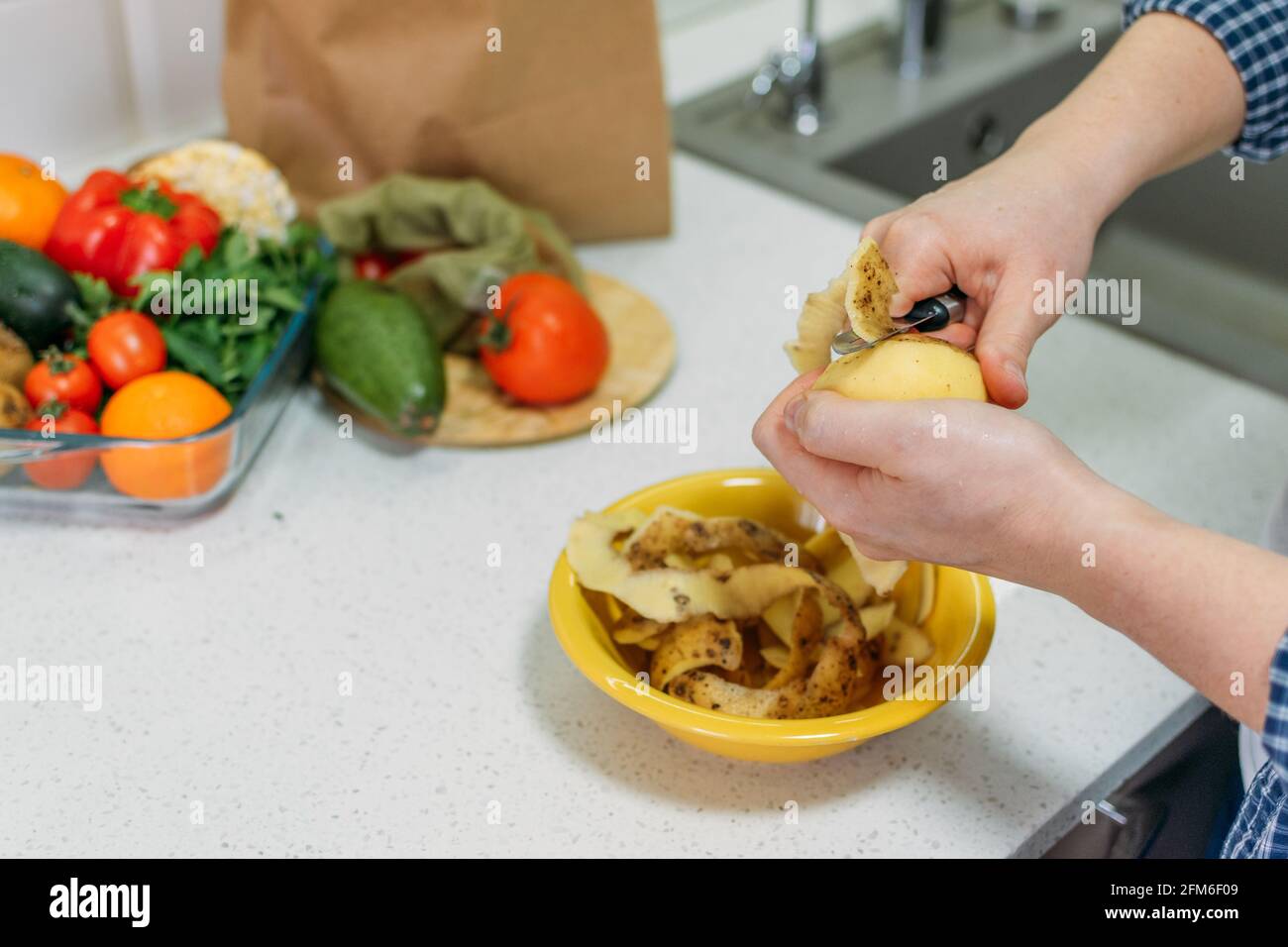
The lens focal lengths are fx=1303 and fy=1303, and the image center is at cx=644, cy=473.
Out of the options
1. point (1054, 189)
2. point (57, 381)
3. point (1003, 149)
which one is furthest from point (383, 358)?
point (1003, 149)

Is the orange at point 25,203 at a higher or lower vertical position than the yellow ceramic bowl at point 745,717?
higher

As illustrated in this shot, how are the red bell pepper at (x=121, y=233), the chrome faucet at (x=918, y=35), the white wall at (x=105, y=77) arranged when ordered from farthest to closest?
the chrome faucet at (x=918, y=35) < the white wall at (x=105, y=77) < the red bell pepper at (x=121, y=233)

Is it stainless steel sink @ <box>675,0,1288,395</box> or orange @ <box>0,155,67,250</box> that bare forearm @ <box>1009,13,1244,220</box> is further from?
orange @ <box>0,155,67,250</box>

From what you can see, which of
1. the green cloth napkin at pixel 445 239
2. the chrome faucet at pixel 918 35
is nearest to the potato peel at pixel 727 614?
the green cloth napkin at pixel 445 239

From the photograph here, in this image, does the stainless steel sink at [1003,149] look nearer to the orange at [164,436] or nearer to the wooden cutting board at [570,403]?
the wooden cutting board at [570,403]

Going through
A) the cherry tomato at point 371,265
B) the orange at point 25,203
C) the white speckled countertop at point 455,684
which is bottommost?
the white speckled countertop at point 455,684

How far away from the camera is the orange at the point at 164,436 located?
0.89m

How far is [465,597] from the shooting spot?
0.89m

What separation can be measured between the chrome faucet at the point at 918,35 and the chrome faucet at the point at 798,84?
0.16 m

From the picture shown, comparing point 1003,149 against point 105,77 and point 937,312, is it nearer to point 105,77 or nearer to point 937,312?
point 937,312

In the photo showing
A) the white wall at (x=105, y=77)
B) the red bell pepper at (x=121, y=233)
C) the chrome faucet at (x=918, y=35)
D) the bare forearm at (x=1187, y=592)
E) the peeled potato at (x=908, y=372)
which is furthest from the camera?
the chrome faucet at (x=918, y=35)

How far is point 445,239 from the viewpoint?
1.15m

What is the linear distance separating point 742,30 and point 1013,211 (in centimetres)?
99
